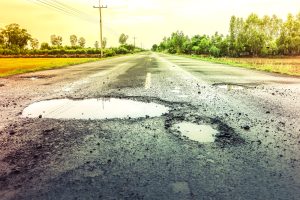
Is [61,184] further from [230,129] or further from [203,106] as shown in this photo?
[203,106]

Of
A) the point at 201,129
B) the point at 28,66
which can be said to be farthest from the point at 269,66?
the point at 28,66

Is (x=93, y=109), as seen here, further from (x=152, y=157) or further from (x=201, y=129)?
(x=152, y=157)

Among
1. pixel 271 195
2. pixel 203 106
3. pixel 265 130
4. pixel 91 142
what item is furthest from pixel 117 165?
pixel 203 106

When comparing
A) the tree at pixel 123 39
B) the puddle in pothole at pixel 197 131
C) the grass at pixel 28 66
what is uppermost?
the tree at pixel 123 39

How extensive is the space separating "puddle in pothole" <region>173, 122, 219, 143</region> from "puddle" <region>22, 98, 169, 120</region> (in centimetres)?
104

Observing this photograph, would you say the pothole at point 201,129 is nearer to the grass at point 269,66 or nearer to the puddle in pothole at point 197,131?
the puddle in pothole at point 197,131

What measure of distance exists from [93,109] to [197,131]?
3.00 metres

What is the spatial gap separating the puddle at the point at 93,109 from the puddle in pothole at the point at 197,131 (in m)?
1.04

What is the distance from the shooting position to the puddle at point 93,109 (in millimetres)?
6195

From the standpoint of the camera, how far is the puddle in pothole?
4550 mm

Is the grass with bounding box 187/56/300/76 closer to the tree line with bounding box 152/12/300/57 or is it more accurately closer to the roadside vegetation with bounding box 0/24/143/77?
the roadside vegetation with bounding box 0/24/143/77

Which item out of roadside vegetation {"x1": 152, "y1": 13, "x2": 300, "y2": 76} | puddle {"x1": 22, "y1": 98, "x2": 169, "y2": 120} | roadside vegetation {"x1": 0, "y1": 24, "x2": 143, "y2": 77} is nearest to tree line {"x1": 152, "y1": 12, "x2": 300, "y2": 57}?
roadside vegetation {"x1": 152, "y1": 13, "x2": 300, "y2": 76}

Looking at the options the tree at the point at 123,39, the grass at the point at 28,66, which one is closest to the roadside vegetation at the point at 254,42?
the grass at the point at 28,66

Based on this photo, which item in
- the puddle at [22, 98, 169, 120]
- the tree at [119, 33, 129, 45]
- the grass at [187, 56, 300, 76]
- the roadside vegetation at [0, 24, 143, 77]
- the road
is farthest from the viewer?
the tree at [119, 33, 129, 45]
